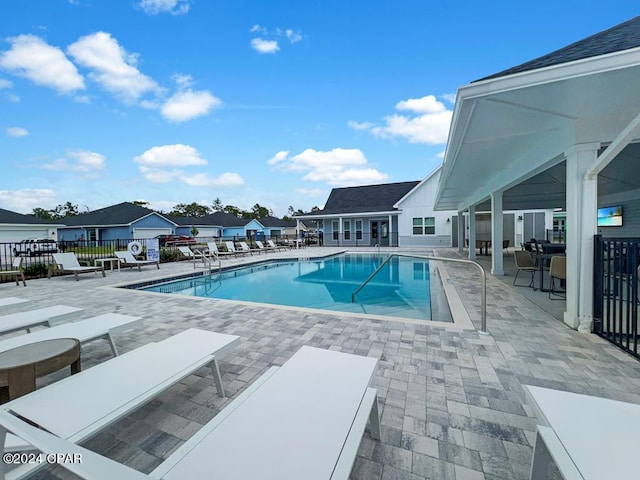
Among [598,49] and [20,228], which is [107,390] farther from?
[20,228]

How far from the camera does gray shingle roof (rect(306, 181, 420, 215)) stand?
80.4 feet

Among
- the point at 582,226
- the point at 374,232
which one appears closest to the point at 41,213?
the point at 374,232

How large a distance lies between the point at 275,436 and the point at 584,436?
1.49m

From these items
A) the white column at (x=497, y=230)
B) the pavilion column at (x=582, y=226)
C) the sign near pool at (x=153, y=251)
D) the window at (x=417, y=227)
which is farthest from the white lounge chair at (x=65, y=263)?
the window at (x=417, y=227)

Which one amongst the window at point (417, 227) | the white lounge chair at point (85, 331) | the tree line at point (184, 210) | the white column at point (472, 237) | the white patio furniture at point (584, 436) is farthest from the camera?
the tree line at point (184, 210)

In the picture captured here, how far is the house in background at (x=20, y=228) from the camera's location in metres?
19.9

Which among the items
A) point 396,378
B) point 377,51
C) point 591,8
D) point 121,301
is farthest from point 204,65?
point 396,378

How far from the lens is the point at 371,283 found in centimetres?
951

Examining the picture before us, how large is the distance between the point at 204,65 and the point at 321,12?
18.7ft

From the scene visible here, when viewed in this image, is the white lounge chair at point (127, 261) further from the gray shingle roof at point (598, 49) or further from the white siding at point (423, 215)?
the white siding at point (423, 215)

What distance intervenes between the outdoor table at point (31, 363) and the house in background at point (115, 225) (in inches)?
1195

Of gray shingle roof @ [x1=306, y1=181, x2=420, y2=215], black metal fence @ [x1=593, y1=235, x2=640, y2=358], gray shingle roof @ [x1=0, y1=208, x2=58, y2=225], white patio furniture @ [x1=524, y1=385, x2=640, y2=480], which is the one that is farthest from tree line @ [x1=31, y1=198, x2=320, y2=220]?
white patio furniture @ [x1=524, y1=385, x2=640, y2=480]

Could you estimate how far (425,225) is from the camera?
70.0ft

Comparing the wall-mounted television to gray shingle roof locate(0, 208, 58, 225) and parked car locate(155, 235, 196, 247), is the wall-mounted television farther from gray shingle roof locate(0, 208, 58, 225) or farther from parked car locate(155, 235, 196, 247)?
gray shingle roof locate(0, 208, 58, 225)
